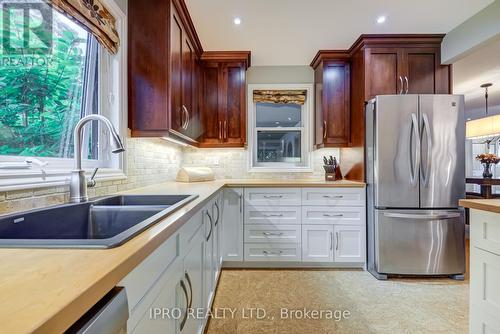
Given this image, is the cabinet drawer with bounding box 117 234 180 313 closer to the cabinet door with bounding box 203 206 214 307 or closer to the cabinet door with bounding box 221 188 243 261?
the cabinet door with bounding box 203 206 214 307

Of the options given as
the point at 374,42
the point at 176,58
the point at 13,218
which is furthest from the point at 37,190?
the point at 374,42

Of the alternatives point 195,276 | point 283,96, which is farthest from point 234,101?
point 195,276

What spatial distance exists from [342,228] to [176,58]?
2.26 m

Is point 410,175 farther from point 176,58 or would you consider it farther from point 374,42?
point 176,58

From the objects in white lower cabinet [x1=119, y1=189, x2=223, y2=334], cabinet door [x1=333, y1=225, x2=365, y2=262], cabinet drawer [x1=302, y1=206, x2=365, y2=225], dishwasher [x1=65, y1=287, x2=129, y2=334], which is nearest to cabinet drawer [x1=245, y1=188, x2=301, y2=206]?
cabinet drawer [x1=302, y1=206, x2=365, y2=225]

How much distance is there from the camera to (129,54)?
1.91m

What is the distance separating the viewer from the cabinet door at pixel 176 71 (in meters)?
1.94

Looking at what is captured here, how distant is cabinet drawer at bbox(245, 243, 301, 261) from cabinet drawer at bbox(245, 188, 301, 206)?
0.44 metres

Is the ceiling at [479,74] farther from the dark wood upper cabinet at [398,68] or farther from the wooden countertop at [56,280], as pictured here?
the wooden countertop at [56,280]

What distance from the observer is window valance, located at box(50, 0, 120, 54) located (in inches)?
51.3

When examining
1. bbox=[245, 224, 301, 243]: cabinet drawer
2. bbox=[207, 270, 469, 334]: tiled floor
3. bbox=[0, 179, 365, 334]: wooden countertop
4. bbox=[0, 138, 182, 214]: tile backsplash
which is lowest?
bbox=[207, 270, 469, 334]: tiled floor

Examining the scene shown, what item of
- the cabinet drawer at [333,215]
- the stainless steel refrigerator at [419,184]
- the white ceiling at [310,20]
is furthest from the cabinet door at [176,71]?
the stainless steel refrigerator at [419,184]

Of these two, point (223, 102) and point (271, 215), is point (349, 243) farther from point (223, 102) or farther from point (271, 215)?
point (223, 102)

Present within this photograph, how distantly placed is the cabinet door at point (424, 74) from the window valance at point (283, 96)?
3.92 feet
